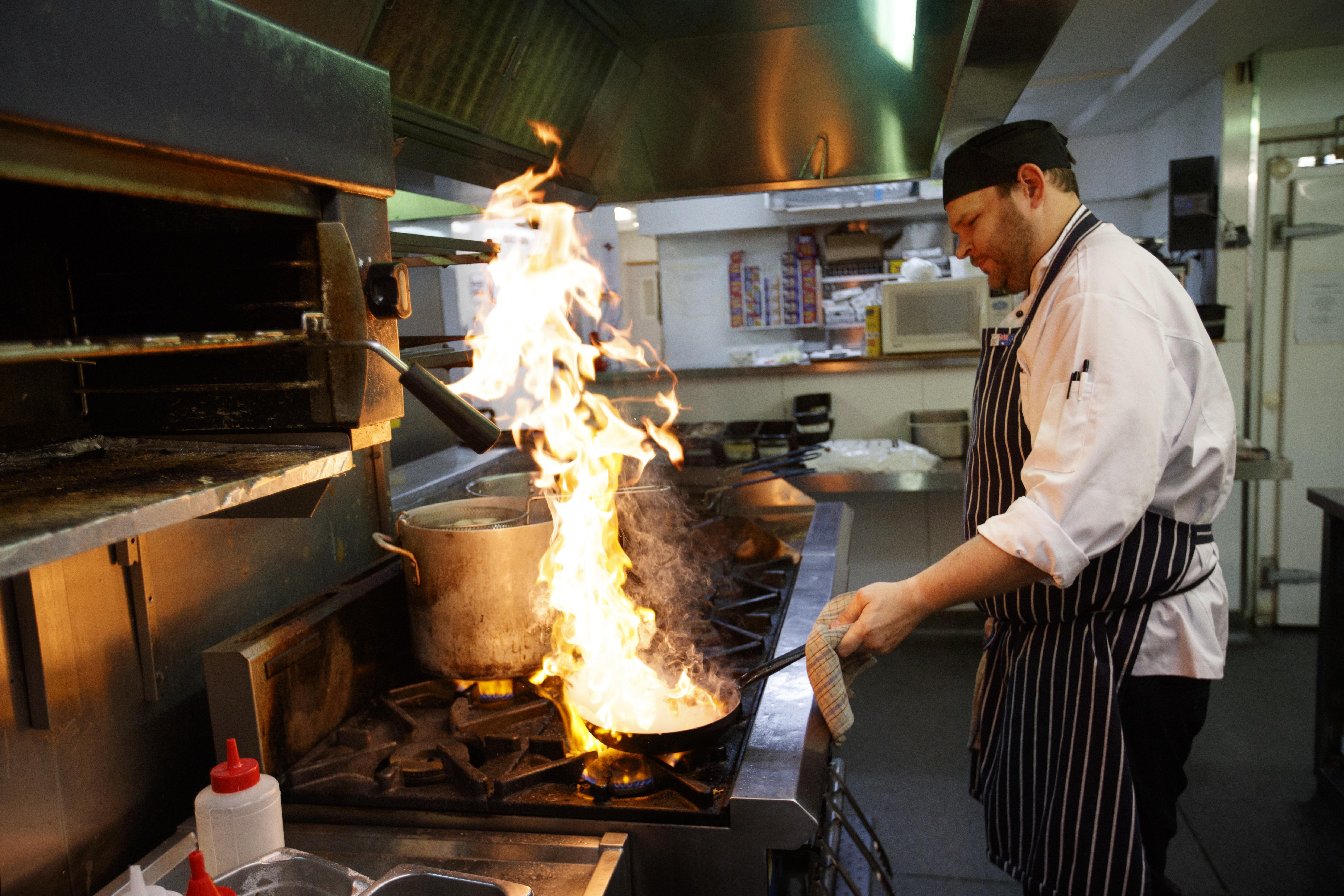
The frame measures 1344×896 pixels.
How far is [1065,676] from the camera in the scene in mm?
1676

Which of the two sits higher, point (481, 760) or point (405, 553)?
point (405, 553)

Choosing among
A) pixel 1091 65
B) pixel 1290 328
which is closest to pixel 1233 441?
pixel 1290 328

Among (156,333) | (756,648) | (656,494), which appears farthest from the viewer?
(656,494)

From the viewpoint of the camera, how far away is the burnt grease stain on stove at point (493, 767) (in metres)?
1.21

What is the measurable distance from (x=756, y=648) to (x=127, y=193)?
4.39 feet

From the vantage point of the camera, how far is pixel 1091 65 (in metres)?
4.91

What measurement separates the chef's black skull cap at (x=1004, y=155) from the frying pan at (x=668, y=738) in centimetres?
116

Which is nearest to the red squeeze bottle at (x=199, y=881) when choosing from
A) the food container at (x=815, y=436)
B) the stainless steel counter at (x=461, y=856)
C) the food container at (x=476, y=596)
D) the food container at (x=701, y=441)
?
the stainless steel counter at (x=461, y=856)

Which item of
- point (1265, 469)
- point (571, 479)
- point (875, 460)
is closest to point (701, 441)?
point (875, 460)

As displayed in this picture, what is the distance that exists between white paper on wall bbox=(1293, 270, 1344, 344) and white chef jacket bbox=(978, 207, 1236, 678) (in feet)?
12.1

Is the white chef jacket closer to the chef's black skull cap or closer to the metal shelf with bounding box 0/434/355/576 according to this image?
the chef's black skull cap

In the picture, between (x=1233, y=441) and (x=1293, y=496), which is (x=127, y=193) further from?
(x=1293, y=496)

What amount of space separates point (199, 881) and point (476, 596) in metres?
0.65

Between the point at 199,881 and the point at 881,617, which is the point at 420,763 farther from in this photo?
the point at 881,617
